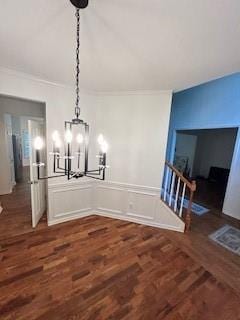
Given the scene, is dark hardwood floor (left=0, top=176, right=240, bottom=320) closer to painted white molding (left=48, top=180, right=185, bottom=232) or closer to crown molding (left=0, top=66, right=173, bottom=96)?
painted white molding (left=48, top=180, right=185, bottom=232)

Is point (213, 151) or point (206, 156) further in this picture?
point (206, 156)

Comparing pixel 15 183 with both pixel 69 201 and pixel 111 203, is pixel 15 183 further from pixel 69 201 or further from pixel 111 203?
pixel 111 203

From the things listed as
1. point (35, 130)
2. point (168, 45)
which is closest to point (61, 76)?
point (35, 130)

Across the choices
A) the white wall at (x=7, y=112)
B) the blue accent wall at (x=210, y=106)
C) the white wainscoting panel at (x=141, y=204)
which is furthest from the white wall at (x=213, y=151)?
the white wall at (x=7, y=112)

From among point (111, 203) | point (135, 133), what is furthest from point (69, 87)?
point (111, 203)

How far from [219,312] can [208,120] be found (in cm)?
369

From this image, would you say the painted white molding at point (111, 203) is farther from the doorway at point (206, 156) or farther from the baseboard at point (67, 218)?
the doorway at point (206, 156)

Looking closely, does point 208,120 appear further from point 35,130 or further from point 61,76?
point 35,130

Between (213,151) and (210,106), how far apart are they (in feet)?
11.7

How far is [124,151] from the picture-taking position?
301 cm

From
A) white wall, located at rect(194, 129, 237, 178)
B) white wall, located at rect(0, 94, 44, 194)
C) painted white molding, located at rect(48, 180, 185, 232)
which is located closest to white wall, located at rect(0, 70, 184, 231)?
painted white molding, located at rect(48, 180, 185, 232)

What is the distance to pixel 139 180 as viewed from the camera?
2998mm

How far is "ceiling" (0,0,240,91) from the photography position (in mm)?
1064

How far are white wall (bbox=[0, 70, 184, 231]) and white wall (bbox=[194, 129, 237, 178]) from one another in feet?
13.5
